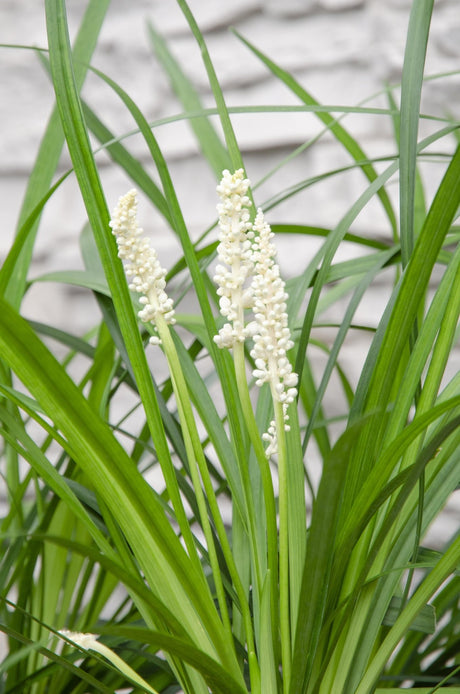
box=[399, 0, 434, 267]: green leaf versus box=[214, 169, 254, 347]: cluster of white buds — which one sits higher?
box=[399, 0, 434, 267]: green leaf

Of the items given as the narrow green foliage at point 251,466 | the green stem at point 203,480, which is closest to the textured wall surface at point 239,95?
the narrow green foliage at point 251,466

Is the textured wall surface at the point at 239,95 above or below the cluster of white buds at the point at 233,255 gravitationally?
above

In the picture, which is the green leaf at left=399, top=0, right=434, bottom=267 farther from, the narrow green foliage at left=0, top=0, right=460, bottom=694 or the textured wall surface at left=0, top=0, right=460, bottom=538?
the textured wall surface at left=0, top=0, right=460, bottom=538

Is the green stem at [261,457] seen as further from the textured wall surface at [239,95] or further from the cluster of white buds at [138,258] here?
the textured wall surface at [239,95]

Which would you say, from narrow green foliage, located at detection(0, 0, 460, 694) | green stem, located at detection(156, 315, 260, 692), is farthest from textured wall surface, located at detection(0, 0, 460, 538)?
green stem, located at detection(156, 315, 260, 692)

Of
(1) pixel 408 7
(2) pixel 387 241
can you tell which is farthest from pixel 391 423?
(1) pixel 408 7

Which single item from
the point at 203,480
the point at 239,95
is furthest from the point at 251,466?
the point at 239,95

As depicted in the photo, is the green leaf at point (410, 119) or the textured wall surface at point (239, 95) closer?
the green leaf at point (410, 119)
